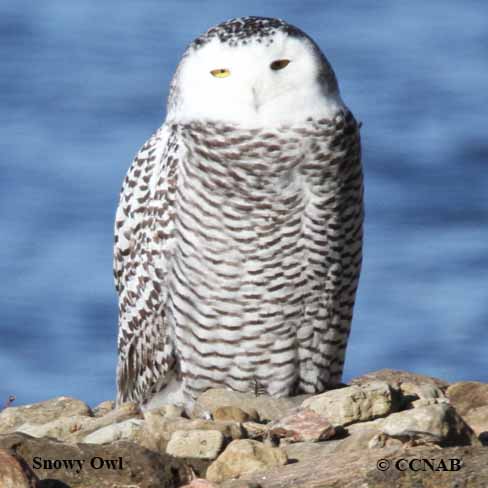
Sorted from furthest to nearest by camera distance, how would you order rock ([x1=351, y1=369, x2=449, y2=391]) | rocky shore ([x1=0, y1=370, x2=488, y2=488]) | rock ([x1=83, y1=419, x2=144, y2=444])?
rock ([x1=351, y1=369, x2=449, y2=391]) → rock ([x1=83, y1=419, x2=144, y2=444]) → rocky shore ([x1=0, y1=370, x2=488, y2=488])

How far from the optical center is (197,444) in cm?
637

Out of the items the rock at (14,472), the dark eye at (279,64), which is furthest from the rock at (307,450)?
the dark eye at (279,64)

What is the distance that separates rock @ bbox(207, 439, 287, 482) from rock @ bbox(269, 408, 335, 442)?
1.04 ft

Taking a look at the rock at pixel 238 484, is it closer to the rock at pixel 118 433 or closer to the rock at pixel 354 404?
the rock at pixel 118 433

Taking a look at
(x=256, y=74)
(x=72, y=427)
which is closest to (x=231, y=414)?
(x=72, y=427)

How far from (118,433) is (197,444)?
528 millimetres

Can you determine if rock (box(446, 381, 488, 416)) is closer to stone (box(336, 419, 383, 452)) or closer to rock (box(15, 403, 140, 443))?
stone (box(336, 419, 383, 452))

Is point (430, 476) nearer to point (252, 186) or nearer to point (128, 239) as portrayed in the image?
point (252, 186)

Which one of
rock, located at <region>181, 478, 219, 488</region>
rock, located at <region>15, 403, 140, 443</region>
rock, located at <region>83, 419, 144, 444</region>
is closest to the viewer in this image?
rock, located at <region>181, 478, 219, 488</region>

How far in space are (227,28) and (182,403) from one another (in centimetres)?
186

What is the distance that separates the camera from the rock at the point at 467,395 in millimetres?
7773

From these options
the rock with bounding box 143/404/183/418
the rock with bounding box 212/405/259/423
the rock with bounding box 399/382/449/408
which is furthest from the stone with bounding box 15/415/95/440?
the rock with bounding box 399/382/449/408

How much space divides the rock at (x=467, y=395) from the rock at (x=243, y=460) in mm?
1617

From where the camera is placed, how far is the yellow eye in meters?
7.33
